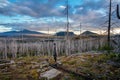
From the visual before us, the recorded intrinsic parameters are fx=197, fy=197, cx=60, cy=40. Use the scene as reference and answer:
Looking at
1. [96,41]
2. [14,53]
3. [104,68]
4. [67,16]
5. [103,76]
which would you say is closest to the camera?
[103,76]

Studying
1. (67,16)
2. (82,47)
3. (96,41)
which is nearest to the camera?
(67,16)

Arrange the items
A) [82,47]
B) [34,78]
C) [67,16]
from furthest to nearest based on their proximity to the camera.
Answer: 1. [82,47]
2. [67,16]
3. [34,78]

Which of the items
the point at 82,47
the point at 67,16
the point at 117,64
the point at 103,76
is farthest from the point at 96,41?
the point at 103,76

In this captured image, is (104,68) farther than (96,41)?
No

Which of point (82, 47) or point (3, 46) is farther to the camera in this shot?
point (82, 47)

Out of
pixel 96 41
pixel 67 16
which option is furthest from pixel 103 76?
pixel 96 41

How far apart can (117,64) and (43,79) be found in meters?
5.26

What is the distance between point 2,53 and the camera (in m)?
30.6

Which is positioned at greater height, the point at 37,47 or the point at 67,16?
the point at 67,16

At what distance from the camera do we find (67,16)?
33656 millimetres

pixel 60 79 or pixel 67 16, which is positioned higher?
pixel 67 16

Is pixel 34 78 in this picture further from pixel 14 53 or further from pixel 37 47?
pixel 37 47

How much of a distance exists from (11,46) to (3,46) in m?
1.24

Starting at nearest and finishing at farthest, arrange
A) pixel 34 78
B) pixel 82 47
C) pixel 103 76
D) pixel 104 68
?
pixel 103 76 < pixel 34 78 < pixel 104 68 < pixel 82 47
